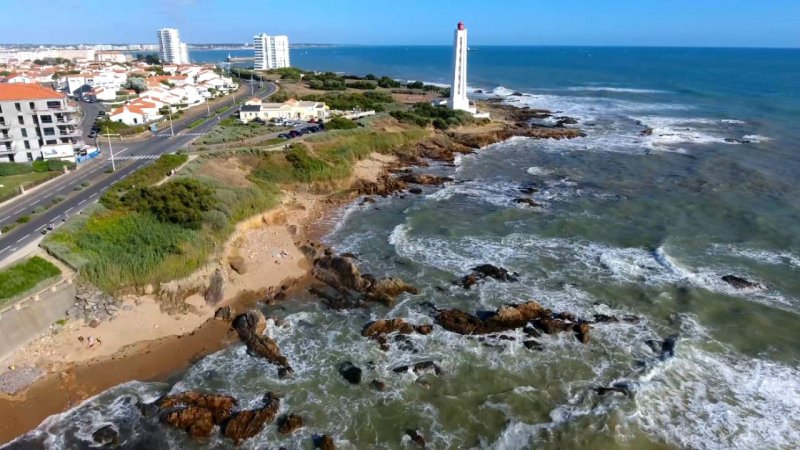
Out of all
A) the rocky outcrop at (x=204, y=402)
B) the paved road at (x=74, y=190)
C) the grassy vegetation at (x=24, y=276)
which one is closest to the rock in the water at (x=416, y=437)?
the rocky outcrop at (x=204, y=402)

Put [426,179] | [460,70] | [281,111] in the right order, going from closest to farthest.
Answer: [426,179]
[281,111]
[460,70]

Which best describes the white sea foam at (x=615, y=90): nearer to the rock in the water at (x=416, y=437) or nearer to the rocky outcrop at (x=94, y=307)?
the rock in the water at (x=416, y=437)

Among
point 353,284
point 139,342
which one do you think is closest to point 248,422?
point 139,342

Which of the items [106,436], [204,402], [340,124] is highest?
[340,124]

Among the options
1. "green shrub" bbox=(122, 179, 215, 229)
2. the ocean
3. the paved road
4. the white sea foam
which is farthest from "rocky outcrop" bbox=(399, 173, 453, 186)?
the white sea foam

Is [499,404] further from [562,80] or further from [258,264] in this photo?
[562,80]

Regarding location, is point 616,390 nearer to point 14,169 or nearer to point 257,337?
point 257,337

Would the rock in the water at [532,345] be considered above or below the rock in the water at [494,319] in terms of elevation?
below
